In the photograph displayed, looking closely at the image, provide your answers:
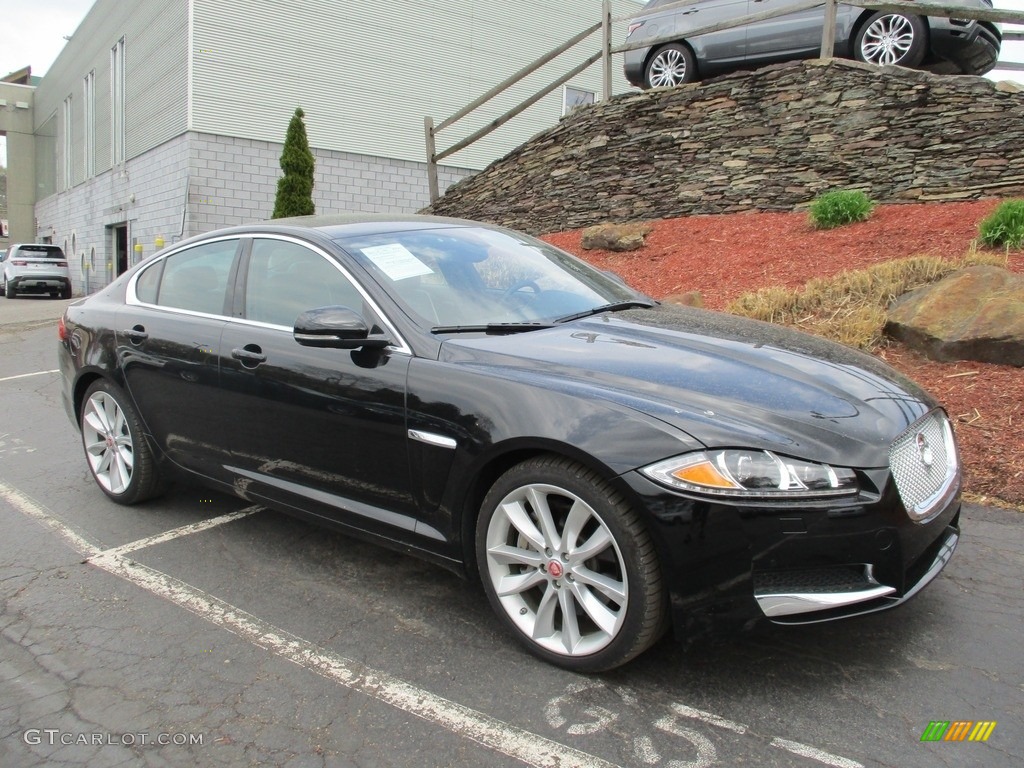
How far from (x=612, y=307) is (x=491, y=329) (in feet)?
2.65

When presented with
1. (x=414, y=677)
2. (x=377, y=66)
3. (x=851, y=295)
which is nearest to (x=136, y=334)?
(x=414, y=677)

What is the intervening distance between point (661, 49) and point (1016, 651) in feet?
34.9

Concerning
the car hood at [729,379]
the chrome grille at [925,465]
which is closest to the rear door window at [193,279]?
the car hood at [729,379]

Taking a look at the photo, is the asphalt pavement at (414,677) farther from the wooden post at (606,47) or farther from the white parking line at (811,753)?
the wooden post at (606,47)

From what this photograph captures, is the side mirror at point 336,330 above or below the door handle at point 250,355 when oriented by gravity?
above

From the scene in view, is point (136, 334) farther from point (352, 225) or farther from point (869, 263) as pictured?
point (869, 263)

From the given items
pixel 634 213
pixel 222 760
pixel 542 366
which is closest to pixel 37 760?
pixel 222 760

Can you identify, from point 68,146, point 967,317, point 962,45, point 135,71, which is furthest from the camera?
point 68,146

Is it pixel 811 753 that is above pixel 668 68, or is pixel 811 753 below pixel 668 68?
below

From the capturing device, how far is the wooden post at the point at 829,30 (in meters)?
9.60

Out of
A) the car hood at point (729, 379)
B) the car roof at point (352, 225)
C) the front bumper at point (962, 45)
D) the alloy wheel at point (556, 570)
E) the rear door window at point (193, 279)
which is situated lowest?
the alloy wheel at point (556, 570)

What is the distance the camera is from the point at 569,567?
275cm

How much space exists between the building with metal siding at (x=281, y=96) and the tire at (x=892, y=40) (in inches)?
566

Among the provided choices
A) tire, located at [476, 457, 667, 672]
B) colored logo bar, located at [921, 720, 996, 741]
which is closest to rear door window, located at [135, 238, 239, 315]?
tire, located at [476, 457, 667, 672]
